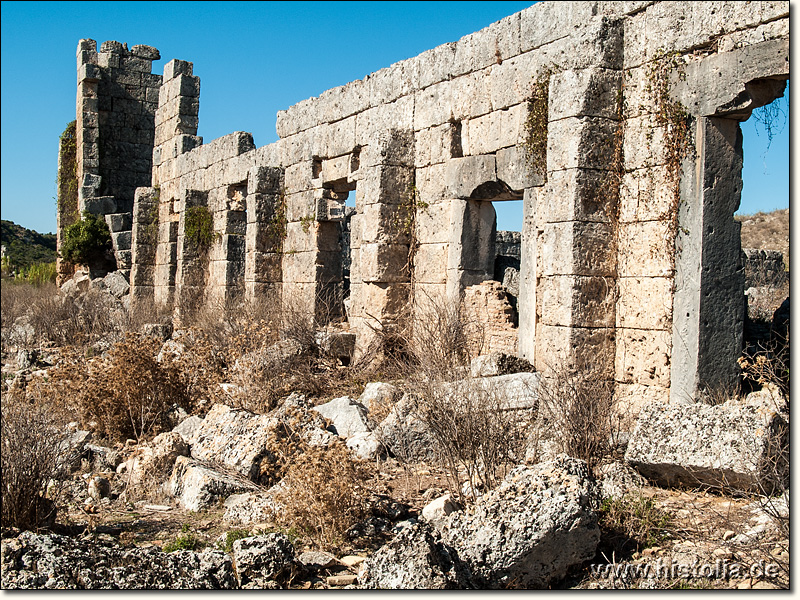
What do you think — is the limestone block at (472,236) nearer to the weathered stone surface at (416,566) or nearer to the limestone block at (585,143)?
the limestone block at (585,143)

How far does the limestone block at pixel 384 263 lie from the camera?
10469 mm

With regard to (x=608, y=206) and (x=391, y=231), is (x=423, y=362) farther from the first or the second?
(x=391, y=231)

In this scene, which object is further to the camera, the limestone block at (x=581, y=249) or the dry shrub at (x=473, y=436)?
the limestone block at (x=581, y=249)

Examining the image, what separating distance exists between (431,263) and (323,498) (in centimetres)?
544

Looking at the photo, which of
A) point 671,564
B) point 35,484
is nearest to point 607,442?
point 671,564

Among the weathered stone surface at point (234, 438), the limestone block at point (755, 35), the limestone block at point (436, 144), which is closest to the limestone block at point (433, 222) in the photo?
the limestone block at point (436, 144)

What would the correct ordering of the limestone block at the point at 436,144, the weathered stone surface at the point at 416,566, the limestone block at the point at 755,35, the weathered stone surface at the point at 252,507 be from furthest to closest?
the limestone block at the point at 436,144, the limestone block at the point at 755,35, the weathered stone surface at the point at 252,507, the weathered stone surface at the point at 416,566

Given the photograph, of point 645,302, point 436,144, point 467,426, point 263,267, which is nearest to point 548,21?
point 436,144

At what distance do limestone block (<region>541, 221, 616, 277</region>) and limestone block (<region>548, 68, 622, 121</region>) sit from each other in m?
1.05

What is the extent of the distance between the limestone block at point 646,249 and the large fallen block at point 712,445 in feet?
5.11

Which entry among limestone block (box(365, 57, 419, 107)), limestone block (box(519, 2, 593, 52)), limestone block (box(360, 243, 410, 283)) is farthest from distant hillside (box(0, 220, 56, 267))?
limestone block (box(519, 2, 593, 52))

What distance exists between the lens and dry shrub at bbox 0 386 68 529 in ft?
17.2

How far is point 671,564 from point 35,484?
13.5 ft

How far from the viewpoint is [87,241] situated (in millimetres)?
20188
